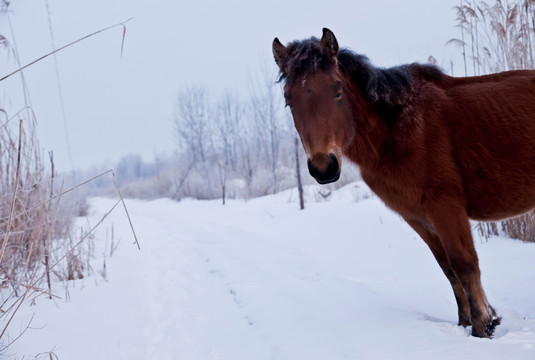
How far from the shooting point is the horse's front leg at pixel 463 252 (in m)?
2.46

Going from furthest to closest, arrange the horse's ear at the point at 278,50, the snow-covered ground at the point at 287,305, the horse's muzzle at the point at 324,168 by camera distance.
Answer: the horse's ear at the point at 278,50 → the snow-covered ground at the point at 287,305 → the horse's muzzle at the point at 324,168

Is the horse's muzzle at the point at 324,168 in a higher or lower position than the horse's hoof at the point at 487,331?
higher

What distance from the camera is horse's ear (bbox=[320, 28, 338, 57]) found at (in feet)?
8.33

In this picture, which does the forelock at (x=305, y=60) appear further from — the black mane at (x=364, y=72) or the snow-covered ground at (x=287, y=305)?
the snow-covered ground at (x=287, y=305)

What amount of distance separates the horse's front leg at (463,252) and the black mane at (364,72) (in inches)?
33.6

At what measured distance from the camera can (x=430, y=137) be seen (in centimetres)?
262

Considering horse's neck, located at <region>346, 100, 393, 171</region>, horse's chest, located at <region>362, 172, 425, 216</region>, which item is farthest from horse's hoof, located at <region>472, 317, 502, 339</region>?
horse's neck, located at <region>346, 100, 393, 171</region>

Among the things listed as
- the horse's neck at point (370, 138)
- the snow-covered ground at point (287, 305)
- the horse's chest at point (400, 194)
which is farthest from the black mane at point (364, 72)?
the snow-covered ground at point (287, 305)

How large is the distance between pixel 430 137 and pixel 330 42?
0.99m

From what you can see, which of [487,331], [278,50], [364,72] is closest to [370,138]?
[364,72]

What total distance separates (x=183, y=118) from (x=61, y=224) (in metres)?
29.1

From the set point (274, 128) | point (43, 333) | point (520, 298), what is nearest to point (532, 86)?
point (520, 298)

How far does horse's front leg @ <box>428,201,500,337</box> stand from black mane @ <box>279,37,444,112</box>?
2.80ft

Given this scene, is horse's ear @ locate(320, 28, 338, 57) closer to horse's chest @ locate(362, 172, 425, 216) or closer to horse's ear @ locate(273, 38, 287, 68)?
horse's ear @ locate(273, 38, 287, 68)
